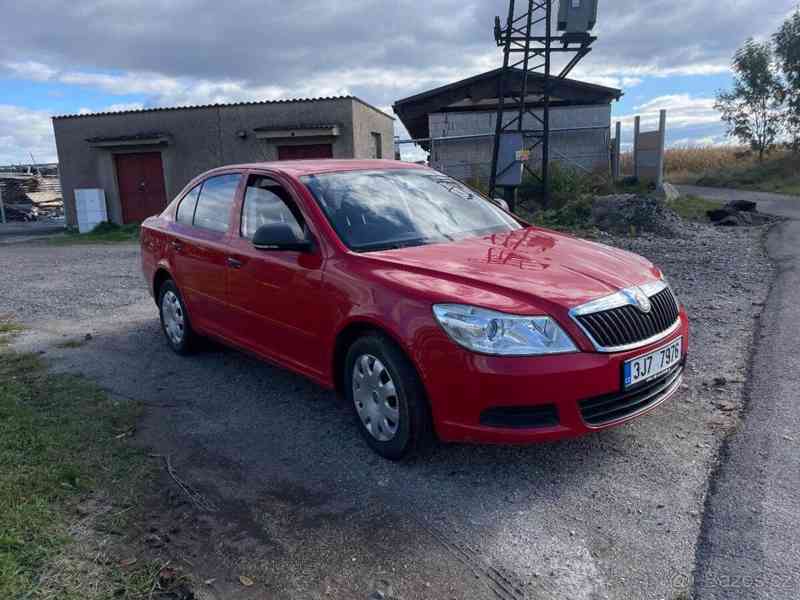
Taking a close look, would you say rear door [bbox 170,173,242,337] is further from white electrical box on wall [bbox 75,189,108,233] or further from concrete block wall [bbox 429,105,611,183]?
white electrical box on wall [bbox 75,189,108,233]

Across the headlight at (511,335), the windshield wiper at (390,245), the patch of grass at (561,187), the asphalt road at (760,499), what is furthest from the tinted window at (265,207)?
the patch of grass at (561,187)

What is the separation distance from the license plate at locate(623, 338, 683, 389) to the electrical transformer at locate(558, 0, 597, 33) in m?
14.5

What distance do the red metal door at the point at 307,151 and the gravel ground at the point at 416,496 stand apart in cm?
1343

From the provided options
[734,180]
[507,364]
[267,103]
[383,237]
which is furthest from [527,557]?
[734,180]

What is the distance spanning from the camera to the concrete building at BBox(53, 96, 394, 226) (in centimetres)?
1809

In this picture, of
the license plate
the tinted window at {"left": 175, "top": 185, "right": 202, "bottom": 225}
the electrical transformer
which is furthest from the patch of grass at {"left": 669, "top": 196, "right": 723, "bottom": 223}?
the tinted window at {"left": 175, "top": 185, "right": 202, "bottom": 225}

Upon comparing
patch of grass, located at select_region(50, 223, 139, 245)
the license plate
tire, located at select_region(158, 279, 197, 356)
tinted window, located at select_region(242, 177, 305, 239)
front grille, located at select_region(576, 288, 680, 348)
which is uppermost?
tinted window, located at select_region(242, 177, 305, 239)

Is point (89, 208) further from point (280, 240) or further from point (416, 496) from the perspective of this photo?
point (416, 496)

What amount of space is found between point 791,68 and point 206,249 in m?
30.8

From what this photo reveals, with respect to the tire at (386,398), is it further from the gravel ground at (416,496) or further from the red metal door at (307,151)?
the red metal door at (307,151)

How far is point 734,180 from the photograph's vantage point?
25.3 m

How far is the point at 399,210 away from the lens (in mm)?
4352

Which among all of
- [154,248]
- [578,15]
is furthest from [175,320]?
[578,15]

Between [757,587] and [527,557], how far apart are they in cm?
85
